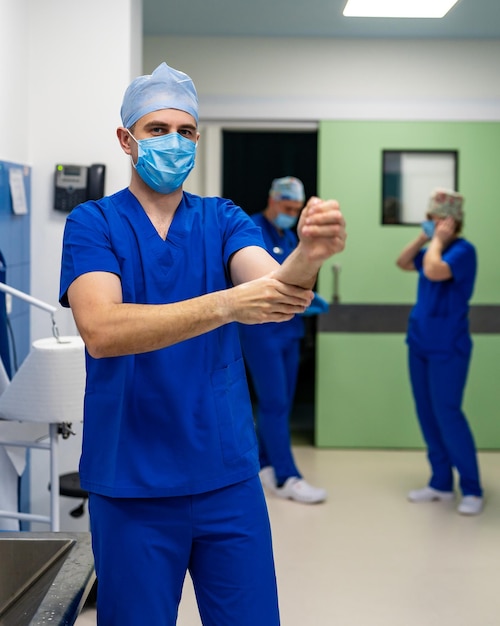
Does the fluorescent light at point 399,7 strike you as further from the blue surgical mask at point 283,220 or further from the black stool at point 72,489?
the black stool at point 72,489

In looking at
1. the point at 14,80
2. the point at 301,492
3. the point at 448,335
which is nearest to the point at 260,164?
the point at 448,335

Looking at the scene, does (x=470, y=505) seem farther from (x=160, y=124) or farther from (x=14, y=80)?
(x=160, y=124)

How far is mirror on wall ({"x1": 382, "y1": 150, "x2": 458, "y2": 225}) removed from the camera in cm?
502

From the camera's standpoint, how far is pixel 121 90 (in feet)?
10.3

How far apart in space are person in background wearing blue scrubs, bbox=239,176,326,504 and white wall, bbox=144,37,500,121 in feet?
2.99

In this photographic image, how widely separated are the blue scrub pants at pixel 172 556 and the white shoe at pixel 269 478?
8.92 feet

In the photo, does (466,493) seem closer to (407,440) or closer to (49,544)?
(407,440)

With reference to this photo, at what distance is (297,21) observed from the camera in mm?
4578

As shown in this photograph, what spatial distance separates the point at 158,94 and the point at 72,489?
1.67 m

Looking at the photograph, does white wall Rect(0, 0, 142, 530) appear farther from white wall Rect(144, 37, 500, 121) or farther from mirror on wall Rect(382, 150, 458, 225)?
mirror on wall Rect(382, 150, 458, 225)

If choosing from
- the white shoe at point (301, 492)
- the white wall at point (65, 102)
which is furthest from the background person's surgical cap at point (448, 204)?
the white wall at point (65, 102)

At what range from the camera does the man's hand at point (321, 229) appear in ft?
4.11

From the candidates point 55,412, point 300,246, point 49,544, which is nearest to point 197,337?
point 300,246

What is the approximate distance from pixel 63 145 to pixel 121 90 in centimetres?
30
